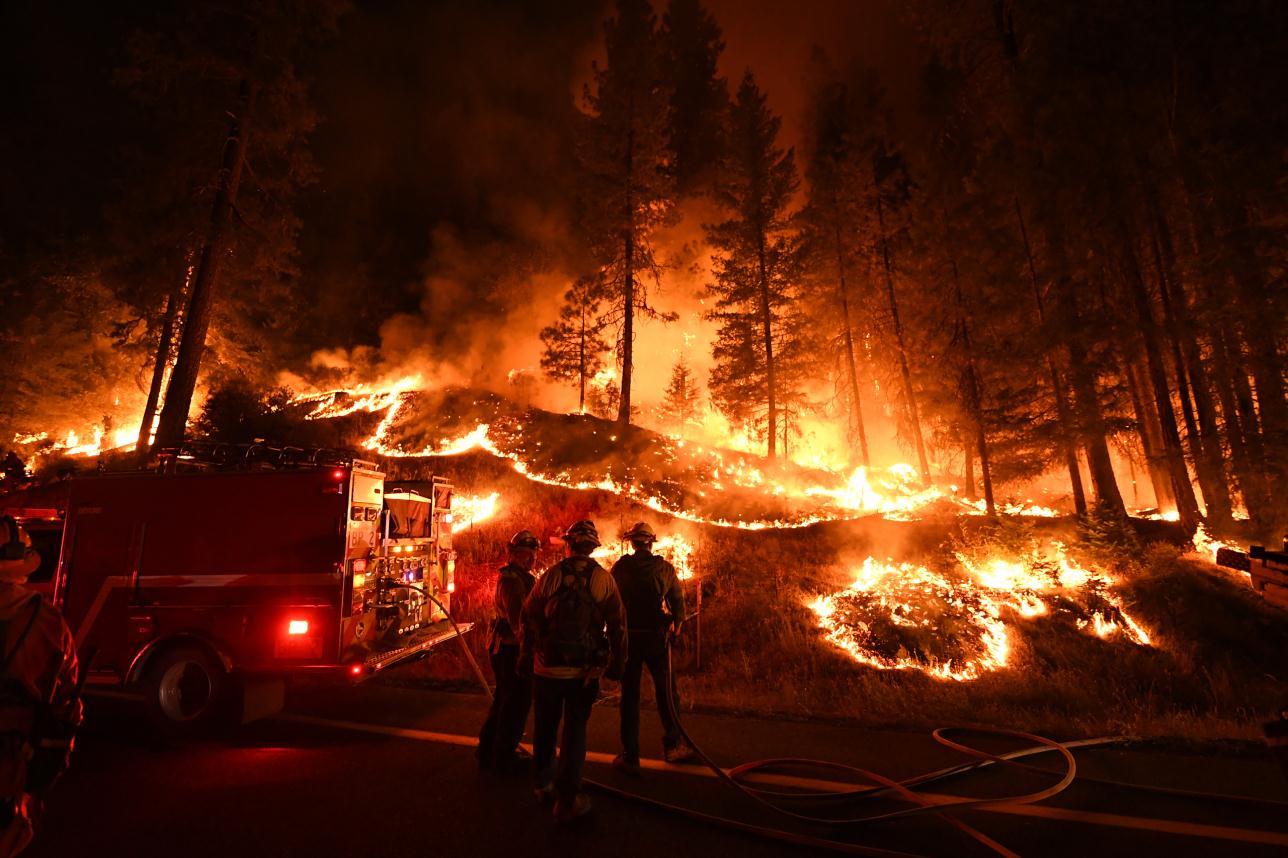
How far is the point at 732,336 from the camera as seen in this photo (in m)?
24.5

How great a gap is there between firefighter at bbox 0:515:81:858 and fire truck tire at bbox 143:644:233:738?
12.8 ft

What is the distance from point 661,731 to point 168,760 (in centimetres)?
461

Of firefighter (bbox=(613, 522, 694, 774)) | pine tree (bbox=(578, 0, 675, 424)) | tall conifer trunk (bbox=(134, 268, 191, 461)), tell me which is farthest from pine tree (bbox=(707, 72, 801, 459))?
tall conifer trunk (bbox=(134, 268, 191, 461))

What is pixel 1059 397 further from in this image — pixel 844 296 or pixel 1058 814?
pixel 1058 814

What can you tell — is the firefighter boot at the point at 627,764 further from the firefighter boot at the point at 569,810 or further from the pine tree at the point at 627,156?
the pine tree at the point at 627,156

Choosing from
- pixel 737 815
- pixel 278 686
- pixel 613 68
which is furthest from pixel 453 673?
pixel 613 68

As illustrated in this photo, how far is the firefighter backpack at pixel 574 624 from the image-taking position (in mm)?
4320

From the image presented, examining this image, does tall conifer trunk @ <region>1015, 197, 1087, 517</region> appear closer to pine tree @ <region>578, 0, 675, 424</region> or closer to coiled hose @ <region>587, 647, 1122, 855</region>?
coiled hose @ <region>587, 647, 1122, 855</region>

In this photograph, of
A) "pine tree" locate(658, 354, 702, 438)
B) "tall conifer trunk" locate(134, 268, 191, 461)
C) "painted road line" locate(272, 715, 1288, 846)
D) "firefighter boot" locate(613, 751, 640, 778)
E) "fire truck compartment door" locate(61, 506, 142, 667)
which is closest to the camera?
"painted road line" locate(272, 715, 1288, 846)

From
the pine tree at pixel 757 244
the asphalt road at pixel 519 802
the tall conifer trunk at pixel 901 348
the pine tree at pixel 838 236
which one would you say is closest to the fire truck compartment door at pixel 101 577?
the asphalt road at pixel 519 802

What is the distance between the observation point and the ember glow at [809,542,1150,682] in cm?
962

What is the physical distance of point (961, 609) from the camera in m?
10.7

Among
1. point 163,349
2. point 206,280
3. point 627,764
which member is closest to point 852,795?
point 627,764

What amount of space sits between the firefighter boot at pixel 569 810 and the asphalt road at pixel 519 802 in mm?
75
